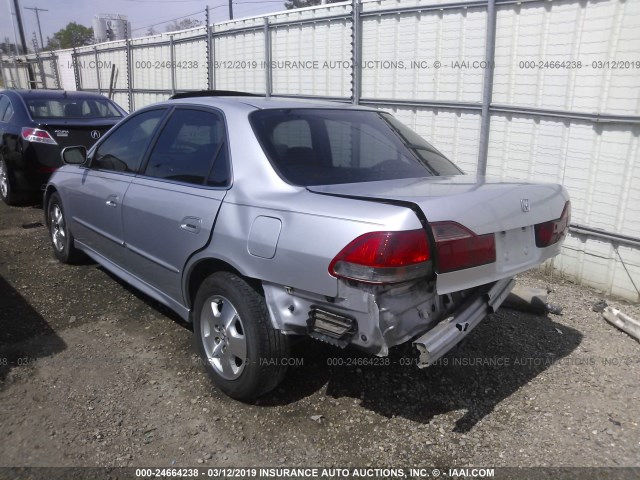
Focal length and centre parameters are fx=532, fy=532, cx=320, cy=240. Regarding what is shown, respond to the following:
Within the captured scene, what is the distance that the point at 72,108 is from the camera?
7.89m

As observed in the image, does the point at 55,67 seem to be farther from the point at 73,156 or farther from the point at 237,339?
the point at 237,339

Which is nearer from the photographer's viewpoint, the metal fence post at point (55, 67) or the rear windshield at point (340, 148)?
the rear windshield at point (340, 148)

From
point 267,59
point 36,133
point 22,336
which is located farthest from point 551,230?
point 36,133

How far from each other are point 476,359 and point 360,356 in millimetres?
798

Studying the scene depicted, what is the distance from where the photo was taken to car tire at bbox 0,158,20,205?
733 centimetres

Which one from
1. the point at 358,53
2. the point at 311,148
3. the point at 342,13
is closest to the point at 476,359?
the point at 311,148

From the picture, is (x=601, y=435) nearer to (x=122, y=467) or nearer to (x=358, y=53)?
(x=122, y=467)

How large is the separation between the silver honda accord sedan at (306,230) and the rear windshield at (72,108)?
4438mm

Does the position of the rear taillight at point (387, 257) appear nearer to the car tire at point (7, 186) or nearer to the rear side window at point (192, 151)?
the rear side window at point (192, 151)

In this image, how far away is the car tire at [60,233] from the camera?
16.4ft

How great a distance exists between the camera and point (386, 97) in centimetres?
664

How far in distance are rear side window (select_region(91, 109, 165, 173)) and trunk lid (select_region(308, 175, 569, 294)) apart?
5.60ft

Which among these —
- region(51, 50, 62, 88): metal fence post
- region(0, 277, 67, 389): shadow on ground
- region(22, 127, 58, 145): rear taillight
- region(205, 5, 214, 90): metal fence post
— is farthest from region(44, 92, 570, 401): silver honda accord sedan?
region(51, 50, 62, 88): metal fence post

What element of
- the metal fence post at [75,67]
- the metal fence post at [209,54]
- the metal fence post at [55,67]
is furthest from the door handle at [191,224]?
the metal fence post at [55,67]
